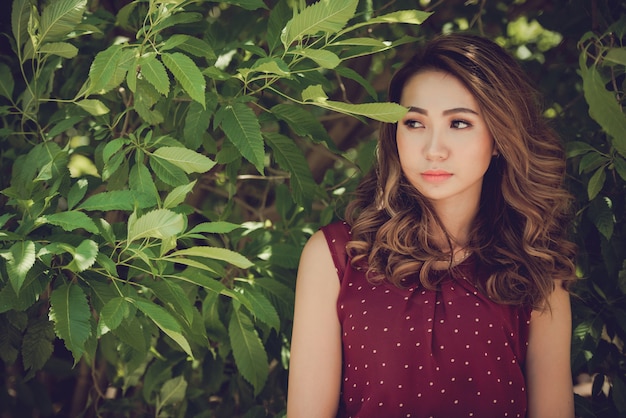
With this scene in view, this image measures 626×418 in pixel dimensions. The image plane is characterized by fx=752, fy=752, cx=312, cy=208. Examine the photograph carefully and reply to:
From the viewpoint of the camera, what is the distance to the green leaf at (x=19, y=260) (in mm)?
1470

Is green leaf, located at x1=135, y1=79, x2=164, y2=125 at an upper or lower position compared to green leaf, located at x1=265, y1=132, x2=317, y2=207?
upper

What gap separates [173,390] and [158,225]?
1170 mm

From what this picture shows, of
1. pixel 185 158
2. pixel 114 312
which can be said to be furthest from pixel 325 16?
pixel 114 312

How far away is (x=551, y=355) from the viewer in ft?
6.98

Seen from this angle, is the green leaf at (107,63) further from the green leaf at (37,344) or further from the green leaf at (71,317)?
the green leaf at (37,344)

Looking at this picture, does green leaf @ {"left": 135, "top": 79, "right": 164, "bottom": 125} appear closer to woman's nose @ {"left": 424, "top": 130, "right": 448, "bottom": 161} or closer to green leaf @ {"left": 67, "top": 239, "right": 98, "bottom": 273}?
green leaf @ {"left": 67, "top": 239, "right": 98, "bottom": 273}

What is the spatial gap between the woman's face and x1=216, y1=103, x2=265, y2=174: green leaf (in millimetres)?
448

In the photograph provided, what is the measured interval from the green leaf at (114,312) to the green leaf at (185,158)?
34 centimetres

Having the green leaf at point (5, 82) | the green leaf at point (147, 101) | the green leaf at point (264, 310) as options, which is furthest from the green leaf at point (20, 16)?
the green leaf at point (264, 310)

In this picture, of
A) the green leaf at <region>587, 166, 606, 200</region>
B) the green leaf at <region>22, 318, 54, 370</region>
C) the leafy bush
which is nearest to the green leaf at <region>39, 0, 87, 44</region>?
the leafy bush

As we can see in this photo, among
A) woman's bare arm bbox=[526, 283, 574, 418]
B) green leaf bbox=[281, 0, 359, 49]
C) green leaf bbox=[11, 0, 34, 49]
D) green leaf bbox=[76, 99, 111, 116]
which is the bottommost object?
woman's bare arm bbox=[526, 283, 574, 418]

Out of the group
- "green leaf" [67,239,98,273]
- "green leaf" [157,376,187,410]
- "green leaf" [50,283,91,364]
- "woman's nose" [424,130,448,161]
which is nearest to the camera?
"green leaf" [67,239,98,273]

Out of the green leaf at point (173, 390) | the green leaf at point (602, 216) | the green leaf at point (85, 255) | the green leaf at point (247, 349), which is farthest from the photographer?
the green leaf at point (173, 390)

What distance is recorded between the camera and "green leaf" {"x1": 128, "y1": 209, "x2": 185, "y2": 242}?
4.98 feet
